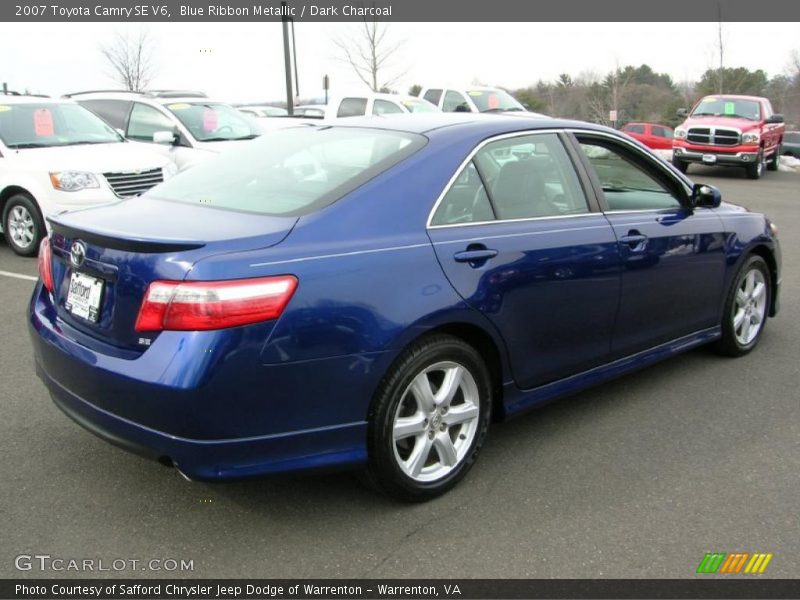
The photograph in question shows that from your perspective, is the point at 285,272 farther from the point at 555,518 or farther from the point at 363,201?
the point at 555,518

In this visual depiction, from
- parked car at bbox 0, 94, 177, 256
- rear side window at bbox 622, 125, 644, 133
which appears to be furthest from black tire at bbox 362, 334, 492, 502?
rear side window at bbox 622, 125, 644, 133

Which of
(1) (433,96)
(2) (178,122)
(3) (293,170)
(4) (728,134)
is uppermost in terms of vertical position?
(1) (433,96)

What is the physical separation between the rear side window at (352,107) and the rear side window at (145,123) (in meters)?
4.90

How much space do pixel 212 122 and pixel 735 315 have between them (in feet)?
28.2

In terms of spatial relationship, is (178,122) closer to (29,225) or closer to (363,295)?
(29,225)

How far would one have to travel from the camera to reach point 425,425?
10.5ft

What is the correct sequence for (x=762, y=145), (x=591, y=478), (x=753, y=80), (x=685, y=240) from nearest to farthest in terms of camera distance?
(x=591, y=478), (x=685, y=240), (x=762, y=145), (x=753, y=80)

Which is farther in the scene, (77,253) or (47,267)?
(47,267)

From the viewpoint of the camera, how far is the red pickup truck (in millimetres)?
18422

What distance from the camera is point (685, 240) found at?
14.5 ft

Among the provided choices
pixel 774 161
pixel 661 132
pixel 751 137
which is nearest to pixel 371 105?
pixel 751 137

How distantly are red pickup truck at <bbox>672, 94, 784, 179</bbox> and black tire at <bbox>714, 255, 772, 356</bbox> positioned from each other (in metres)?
14.5

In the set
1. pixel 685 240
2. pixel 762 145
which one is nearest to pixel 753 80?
pixel 762 145

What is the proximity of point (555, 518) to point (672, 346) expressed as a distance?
5.78 ft
